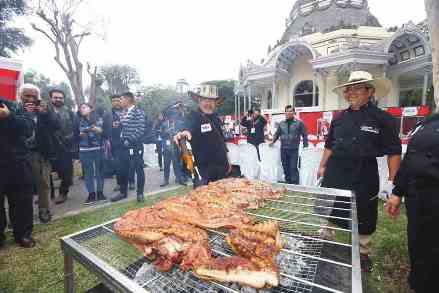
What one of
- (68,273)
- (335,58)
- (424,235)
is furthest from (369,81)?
(335,58)

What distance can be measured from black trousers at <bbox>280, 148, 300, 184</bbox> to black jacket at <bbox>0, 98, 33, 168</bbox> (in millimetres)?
5265

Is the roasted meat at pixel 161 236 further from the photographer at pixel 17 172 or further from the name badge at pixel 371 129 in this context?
the photographer at pixel 17 172

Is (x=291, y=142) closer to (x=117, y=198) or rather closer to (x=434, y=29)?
(x=434, y=29)

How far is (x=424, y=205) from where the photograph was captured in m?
1.72

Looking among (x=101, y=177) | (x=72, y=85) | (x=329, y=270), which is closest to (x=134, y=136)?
(x=101, y=177)

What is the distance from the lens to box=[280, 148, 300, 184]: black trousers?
20.4 ft

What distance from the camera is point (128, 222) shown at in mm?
1677

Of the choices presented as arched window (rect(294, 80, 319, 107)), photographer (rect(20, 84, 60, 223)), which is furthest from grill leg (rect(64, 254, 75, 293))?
arched window (rect(294, 80, 319, 107))

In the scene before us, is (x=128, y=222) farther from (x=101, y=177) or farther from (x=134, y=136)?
(x=101, y=177)

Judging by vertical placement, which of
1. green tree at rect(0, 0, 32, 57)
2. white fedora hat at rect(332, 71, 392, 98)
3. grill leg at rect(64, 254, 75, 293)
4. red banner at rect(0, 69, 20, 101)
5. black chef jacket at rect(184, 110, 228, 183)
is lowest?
grill leg at rect(64, 254, 75, 293)

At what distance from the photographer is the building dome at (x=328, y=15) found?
1884cm

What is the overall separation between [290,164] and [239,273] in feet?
17.8

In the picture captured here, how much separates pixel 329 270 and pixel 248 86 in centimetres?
1817

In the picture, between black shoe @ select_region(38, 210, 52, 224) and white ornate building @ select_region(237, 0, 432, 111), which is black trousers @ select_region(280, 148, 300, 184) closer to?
black shoe @ select_region(38, 210, 52, 224)
